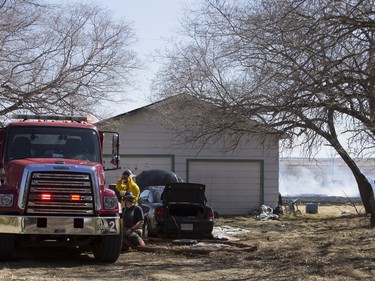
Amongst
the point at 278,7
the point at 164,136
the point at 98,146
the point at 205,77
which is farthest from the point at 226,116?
the point at 164,136

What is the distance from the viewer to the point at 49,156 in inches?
535

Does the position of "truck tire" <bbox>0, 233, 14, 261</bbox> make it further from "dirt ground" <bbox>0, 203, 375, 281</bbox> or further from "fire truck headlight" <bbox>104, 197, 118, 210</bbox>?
"fire truck headlight" <bbox>104, 197, 118, 210</bbox>

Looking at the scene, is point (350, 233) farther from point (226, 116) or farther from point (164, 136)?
point (164, 136)

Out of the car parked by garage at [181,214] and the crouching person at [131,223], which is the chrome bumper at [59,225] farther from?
the car parked by garage at [181,214]

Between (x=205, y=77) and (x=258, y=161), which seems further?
(x=258, y=161)

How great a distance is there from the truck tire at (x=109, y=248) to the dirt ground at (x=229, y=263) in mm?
188

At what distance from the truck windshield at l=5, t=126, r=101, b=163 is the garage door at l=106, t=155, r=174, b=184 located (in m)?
13.6

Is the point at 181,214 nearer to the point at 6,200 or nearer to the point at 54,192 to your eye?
the point at 54,192

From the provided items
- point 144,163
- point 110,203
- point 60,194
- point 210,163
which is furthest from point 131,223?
point 210,163

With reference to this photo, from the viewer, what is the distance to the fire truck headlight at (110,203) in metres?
12.9

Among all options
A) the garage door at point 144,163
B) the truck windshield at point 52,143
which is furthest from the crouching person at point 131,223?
the garage door at point 144,163

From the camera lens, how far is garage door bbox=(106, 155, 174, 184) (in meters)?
27.6

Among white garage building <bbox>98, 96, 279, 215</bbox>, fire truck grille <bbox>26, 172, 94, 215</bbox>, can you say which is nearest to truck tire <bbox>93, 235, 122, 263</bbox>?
fire truck grille <bbox>26, 172, 94, 215</bbox>

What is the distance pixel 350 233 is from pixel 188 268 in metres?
7.68
